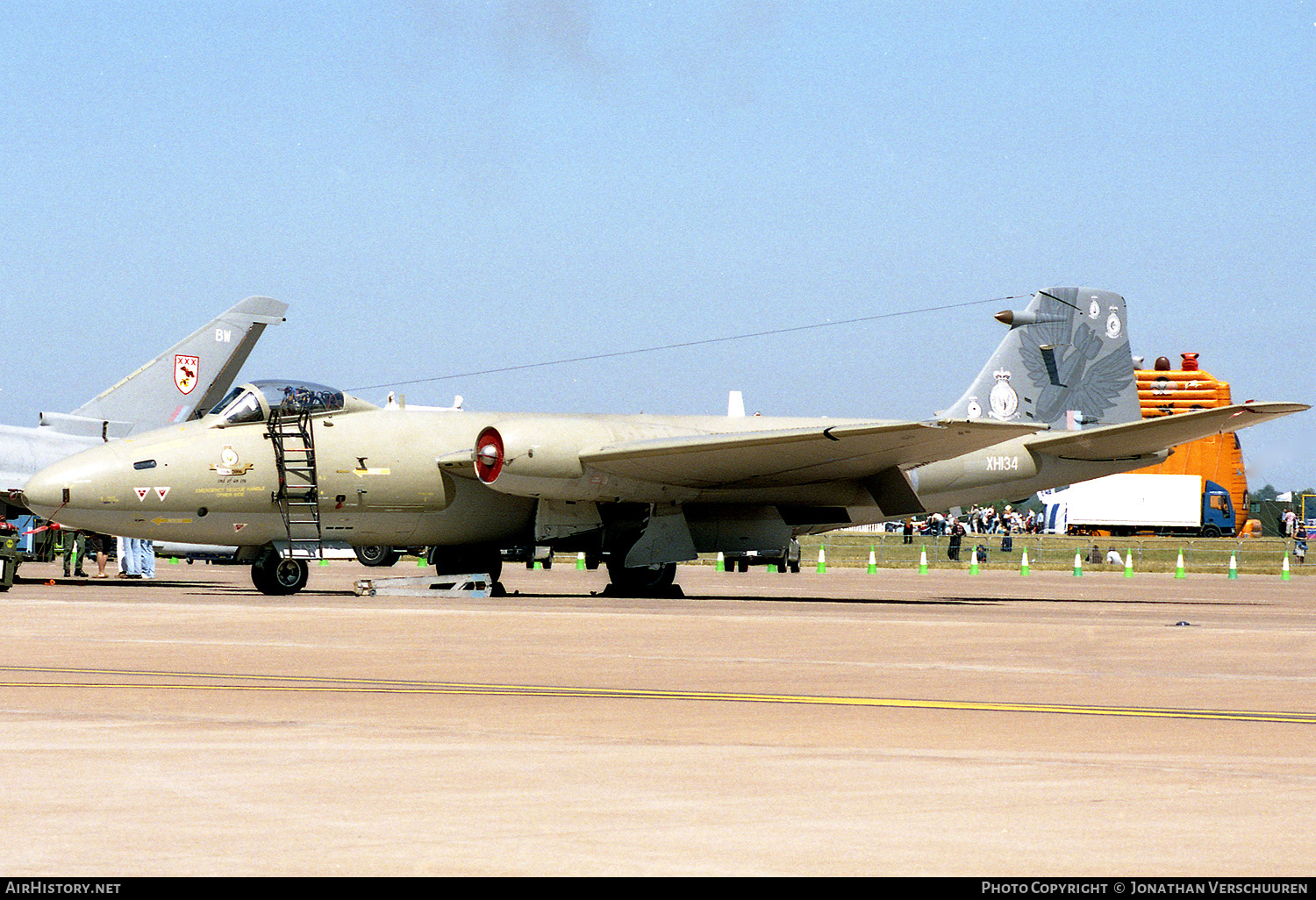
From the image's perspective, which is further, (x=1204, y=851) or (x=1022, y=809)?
(x=1022, y=809)

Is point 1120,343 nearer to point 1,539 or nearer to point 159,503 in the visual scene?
point 159,503

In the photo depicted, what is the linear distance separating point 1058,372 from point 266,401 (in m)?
14.2

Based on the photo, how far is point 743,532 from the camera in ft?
82.3

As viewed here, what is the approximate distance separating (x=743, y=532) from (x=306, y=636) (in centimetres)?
1233

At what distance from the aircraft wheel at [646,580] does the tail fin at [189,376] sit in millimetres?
12422

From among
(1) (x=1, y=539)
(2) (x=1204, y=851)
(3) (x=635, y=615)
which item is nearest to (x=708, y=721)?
(2) (x=1204, y=851)

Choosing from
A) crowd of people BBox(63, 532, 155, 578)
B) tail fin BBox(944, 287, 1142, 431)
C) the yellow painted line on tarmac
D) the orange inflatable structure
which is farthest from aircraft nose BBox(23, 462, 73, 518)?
the orange inflatable structure

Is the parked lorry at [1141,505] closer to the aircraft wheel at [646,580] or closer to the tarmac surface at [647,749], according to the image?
the aircraft wheel at [646,580]

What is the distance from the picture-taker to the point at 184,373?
31.8 m

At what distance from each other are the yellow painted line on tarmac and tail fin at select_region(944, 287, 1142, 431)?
739 inches

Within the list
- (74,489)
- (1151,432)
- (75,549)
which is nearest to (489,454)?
(74,489)

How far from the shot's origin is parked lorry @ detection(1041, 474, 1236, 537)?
7612 cm

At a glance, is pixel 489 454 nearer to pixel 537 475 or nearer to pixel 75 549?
pixel 537 475

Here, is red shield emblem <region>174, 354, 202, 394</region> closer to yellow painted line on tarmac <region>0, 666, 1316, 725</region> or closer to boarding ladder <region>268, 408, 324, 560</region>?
boarding ladder <region>268, 408, 324, 560</region>
